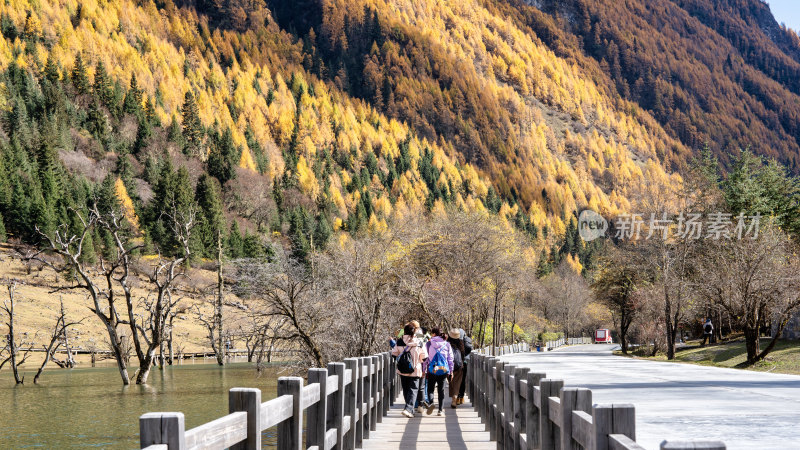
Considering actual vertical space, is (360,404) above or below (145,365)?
above

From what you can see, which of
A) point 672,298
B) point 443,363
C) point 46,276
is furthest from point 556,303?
point 443,363

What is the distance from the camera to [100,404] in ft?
102

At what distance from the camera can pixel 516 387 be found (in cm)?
937

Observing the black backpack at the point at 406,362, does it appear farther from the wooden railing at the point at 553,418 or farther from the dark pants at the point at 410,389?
the wooden railing at the point at 553,418

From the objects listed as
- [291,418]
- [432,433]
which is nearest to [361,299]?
[432,433]

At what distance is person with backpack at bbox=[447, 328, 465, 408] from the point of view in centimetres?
1895

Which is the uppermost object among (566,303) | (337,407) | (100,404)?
(337,407)

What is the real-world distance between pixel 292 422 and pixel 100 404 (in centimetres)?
2662

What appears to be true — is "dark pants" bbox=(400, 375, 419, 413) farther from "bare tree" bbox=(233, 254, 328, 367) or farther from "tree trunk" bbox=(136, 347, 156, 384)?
"tree trunk" bbox=(136, 347, 156, 384)

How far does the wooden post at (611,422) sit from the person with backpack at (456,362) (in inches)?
562

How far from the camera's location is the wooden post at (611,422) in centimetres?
435

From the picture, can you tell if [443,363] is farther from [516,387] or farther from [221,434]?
[221,434]

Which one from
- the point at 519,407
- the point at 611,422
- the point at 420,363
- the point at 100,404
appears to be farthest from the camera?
the point at 100,404

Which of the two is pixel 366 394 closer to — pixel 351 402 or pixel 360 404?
pixel 360 404
